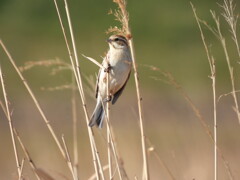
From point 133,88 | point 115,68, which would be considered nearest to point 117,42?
point 115,68

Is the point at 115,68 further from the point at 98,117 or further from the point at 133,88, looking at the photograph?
the point at 133,88

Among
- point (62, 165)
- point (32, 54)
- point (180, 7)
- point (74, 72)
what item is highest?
point (180, 7)

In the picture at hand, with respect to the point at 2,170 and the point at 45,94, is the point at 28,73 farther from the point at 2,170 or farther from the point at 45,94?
the point at 2,170

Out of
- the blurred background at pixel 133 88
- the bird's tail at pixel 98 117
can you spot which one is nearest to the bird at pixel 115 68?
the bird's tail at pixel 98 117

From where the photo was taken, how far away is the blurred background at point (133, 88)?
920 centimetres

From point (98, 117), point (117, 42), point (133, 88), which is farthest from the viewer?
point (133, 88)

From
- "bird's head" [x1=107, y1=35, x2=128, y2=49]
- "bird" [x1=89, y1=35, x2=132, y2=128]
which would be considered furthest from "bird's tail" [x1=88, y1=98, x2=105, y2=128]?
"bird's head" [x1=107, y1=35, x2=128, y2=49]

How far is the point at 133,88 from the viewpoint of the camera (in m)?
15.2

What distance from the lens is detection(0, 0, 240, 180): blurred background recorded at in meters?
9.20

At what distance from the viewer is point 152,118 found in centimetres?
1229

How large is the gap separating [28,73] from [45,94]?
4.68 feet

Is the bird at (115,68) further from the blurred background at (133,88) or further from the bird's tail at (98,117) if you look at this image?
the blurred background at (133,88)

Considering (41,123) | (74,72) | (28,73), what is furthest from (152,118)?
(74,72)

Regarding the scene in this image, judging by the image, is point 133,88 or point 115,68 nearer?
point 115,68
